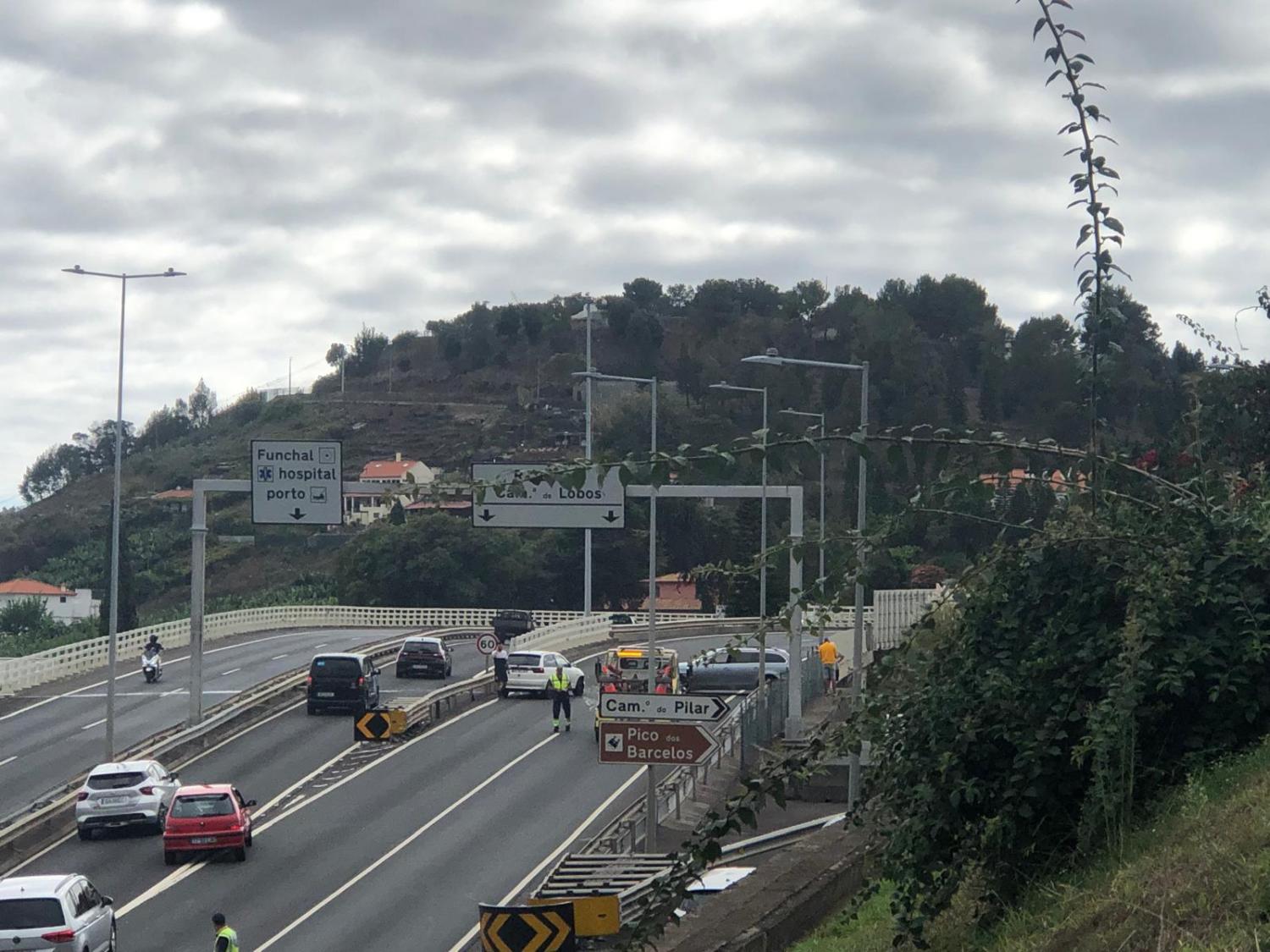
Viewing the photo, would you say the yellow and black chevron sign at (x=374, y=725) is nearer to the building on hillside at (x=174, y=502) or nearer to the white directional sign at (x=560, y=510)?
the white directional sign at (x=560, y=510)

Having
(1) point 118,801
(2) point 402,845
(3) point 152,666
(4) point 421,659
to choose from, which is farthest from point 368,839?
(3) point 152,666

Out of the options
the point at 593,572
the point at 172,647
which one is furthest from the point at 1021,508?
the point at 593,572

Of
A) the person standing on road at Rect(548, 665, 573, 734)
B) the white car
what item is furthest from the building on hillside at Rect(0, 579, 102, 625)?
the person standing on road at Rect(548, 665, 573, 734)

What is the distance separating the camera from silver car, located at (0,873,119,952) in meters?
18.5

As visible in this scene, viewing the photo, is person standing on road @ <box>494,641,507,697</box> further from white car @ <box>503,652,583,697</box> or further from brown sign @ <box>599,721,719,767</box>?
brown sign @ <box>599,721,719,767</box>

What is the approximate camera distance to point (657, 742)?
21281mm

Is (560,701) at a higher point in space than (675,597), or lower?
higher

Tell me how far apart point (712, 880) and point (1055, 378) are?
32.7 metres

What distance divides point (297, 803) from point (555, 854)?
739 cm

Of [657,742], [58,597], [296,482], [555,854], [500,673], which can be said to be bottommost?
[58,597]

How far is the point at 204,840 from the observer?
89.5 feet

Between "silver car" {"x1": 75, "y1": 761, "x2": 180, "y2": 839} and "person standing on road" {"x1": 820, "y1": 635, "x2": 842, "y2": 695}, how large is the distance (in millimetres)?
15183

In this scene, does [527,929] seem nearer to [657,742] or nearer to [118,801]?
[657,742]

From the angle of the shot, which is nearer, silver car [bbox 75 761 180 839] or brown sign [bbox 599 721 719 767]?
brown sign [bbox 599 721 719 767]
